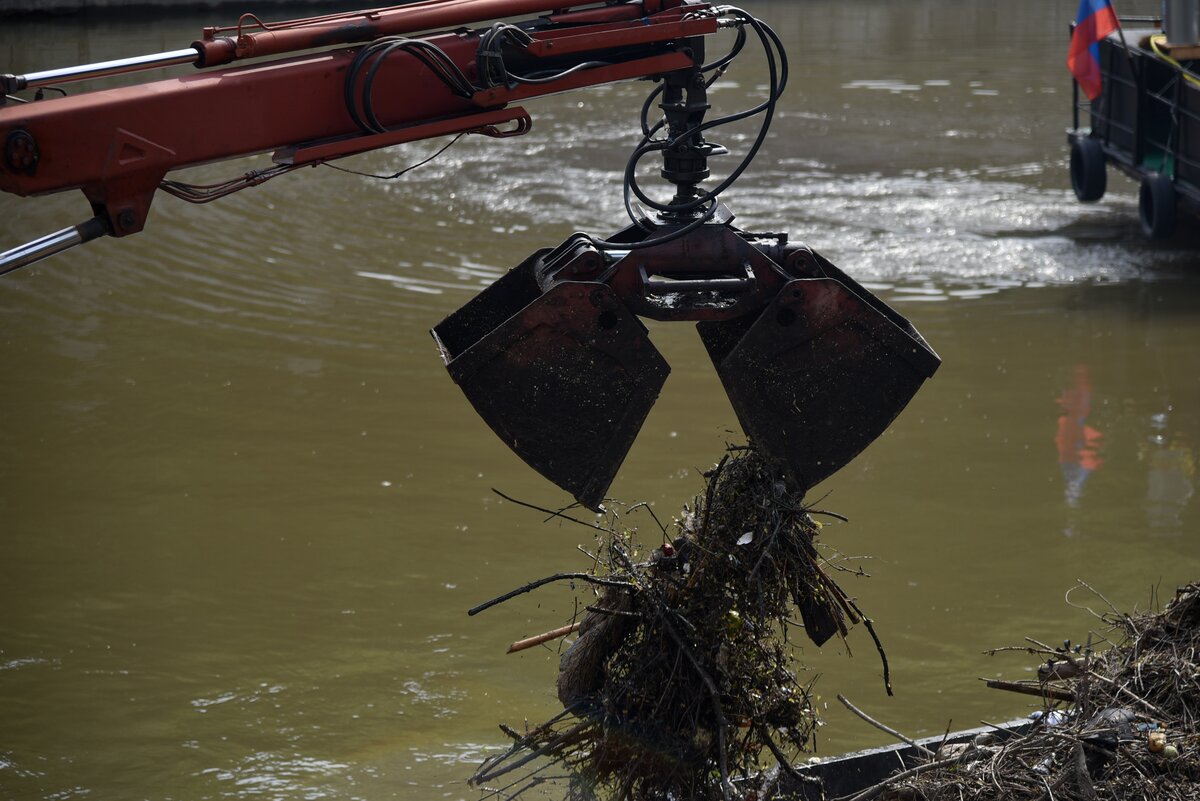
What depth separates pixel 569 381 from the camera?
356cm

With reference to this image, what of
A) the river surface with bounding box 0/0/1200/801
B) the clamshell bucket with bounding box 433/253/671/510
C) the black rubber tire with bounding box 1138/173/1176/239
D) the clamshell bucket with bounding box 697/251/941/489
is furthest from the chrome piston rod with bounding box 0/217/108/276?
the black rubber tire with bounding box 1138/173/1176/239

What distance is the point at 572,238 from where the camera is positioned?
3.73 meters

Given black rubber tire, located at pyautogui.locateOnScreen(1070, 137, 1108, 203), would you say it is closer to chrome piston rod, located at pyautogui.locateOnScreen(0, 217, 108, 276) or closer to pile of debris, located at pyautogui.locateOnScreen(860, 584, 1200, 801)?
pile of debris, located at pyautogui.locateOnScreen(860, 584, 1200, 801)

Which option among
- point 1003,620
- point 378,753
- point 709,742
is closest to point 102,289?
point 378,753

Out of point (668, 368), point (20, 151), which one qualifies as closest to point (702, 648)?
point (668, 368)

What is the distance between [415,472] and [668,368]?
416 centimetres

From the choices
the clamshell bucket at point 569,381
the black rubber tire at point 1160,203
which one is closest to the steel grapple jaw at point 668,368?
the clamshell bucket at point 569,381

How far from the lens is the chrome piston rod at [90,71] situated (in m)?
3.31

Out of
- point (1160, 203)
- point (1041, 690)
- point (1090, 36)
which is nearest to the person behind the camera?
point (1041, 690)

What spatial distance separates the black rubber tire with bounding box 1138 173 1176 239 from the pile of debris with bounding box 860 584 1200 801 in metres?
7.26

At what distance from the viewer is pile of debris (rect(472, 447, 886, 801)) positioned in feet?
12.5

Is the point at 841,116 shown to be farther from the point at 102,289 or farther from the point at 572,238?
the point at 572,238

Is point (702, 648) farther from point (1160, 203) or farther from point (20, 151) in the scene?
point (1160, 203)

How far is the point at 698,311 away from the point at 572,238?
0.41 m
